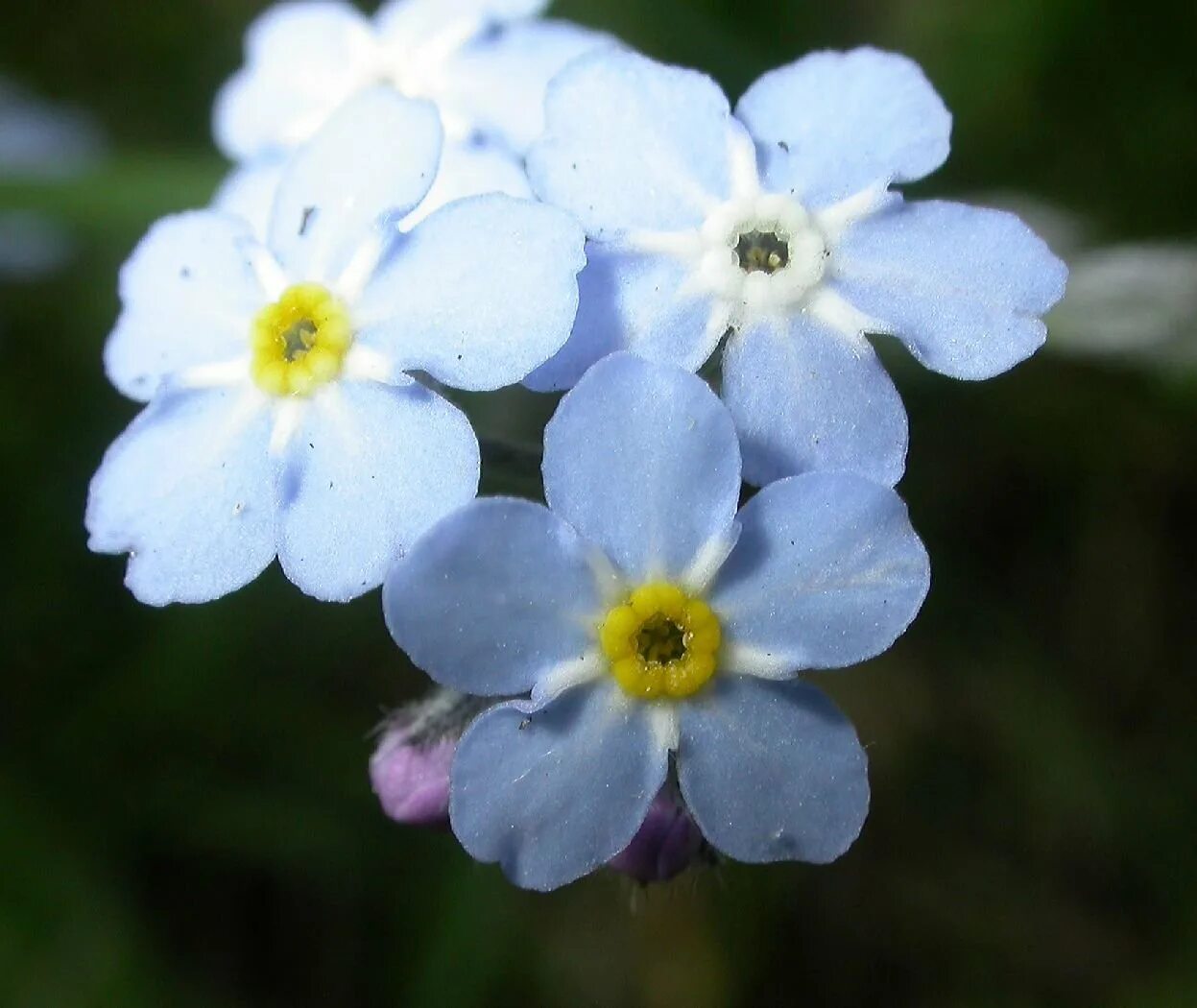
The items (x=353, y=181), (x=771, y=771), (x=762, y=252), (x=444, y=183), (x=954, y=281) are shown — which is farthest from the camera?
(x=444, y=183)

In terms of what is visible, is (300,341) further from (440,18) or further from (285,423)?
(440,18)

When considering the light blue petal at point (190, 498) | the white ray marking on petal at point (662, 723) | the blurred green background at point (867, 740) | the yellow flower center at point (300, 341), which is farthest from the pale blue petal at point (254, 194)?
the blurred green background at point (867, 740)

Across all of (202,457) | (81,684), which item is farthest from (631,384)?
(81,684)

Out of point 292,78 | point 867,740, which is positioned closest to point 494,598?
point 292,78

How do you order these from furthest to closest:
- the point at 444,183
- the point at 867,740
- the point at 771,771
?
the point at 867,740 → the point at 444,183 → the point at 771,771

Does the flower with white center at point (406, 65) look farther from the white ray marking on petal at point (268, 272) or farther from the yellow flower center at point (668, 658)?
the yellow flower center at point (668, 658)

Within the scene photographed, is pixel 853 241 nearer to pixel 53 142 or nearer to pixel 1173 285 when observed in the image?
pixel 1173 285

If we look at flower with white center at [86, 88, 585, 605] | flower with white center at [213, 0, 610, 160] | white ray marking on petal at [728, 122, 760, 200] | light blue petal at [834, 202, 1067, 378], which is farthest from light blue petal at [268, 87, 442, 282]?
light blue petal at [834, 202, 1067, 378]
